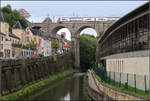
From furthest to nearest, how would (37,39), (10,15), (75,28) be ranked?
(75,28)
(10,15)
(37,39)

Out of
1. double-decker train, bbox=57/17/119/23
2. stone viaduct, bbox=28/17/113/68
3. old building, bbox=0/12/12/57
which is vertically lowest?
old building, bbox=0/12/12/57

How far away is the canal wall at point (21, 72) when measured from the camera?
32719mm

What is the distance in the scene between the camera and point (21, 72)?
1561 inches

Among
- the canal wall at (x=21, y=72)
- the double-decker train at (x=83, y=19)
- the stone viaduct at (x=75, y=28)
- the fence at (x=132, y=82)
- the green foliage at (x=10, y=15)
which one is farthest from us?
the double-decker train at (x=83, y=19)

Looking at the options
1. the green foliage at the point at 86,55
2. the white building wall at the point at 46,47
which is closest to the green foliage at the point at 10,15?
the white building wall at the point at 46,47

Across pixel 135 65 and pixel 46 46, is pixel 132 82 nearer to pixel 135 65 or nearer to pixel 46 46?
pixel 135 65

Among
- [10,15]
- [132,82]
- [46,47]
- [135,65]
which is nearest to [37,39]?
[46,47]

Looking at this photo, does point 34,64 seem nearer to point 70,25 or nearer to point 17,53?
point 17,53

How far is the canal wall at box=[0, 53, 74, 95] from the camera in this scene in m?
32.7

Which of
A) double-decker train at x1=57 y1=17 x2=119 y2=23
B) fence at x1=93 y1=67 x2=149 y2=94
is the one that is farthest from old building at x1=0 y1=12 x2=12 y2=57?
double-decker train at x1=57 y1=17 x2=119 y2=23

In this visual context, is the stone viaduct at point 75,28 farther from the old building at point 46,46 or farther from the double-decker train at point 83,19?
the old building at point 46,46

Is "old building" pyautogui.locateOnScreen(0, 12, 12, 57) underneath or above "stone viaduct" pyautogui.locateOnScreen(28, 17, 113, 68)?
underneath

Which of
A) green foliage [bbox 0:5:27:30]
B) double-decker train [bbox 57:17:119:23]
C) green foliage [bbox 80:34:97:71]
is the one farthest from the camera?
green foliage [bbox 80:34:97:71]

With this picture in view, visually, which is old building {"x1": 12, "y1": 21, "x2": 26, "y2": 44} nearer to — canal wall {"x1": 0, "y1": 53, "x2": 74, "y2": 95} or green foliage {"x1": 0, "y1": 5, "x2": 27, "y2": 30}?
green foliage {"x1": 0, "y1": 5, "x2": 27, "y2": 30}
